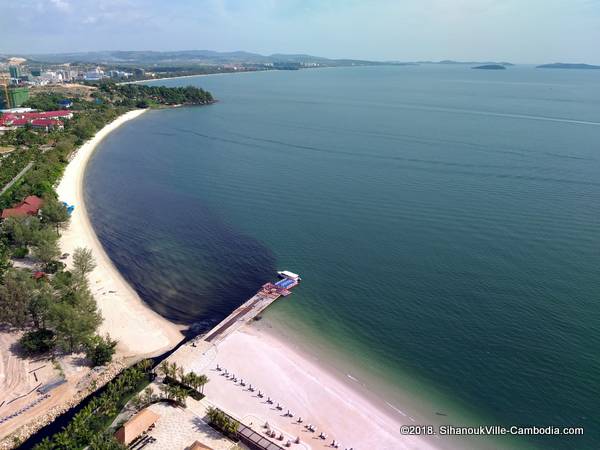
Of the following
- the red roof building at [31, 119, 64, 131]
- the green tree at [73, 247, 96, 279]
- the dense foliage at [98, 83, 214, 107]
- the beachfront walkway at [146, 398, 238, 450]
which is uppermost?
the dense foliage at [98, 83, 214, 107]

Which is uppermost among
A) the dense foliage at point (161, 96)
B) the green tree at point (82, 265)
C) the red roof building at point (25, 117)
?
the dense foliage at point (161, 96)

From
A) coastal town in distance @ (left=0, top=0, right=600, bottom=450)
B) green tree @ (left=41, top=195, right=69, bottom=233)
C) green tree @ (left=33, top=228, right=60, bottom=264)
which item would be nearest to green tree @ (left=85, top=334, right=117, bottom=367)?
coastal town in distance @ (left=0, top=0, right=600, bottom=450)

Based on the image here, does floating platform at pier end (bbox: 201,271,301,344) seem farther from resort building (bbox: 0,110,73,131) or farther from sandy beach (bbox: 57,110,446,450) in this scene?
resort building (bbox: 0,110,73,131)

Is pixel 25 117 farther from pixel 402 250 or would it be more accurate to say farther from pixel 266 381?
pixel 266 381

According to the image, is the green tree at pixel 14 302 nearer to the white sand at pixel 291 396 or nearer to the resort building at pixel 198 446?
the white sand at pixel 291 396

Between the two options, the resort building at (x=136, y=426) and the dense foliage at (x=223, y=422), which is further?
the dense foliage at (x=223, y=422)

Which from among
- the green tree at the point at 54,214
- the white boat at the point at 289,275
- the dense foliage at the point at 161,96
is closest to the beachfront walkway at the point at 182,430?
the white boat at the point at 289,275
